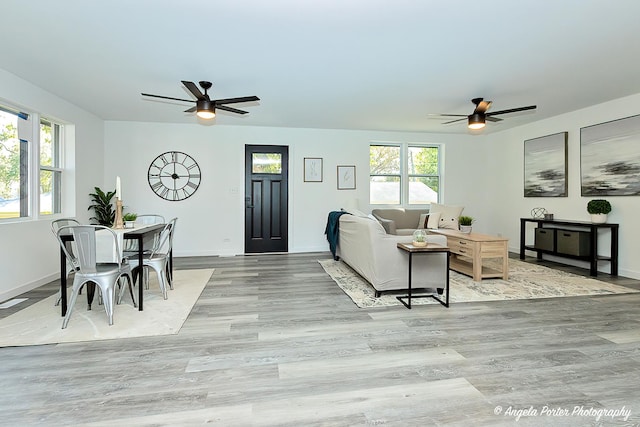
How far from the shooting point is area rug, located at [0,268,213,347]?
8.27ft

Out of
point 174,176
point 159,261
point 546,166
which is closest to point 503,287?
point 546,166

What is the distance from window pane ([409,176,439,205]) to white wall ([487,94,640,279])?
4.02 ft

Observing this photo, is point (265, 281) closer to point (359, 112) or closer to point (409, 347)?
point (409, 347)

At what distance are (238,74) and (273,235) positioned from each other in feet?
11.3

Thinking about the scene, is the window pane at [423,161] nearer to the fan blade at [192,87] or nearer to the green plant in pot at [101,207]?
the fan blade at [192,87]

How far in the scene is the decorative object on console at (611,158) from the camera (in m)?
4.48

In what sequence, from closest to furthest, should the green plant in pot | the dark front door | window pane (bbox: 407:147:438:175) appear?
the green plant in pot, the dark front door, window pane (bbox: 407:147:438:175)

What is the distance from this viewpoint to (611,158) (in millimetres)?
4734

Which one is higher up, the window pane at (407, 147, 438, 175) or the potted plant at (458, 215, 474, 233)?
the window pane at (407, 147, 438, 175)

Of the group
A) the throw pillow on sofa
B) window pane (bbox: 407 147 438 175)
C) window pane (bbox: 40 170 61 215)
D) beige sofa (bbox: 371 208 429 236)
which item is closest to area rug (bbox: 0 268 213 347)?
window pane (bbox: 40 170 61 215)

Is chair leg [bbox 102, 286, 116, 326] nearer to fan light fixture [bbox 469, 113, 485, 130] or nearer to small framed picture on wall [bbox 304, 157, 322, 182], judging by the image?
small framed picture on wall [bbox 304, 157, 322, 182]

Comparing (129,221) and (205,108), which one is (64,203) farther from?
(205,108)

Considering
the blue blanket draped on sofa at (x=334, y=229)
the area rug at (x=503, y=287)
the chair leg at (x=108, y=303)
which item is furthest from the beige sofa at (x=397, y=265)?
the chair leg at (x=108, y=303)

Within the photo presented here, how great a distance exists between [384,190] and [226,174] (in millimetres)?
3288
